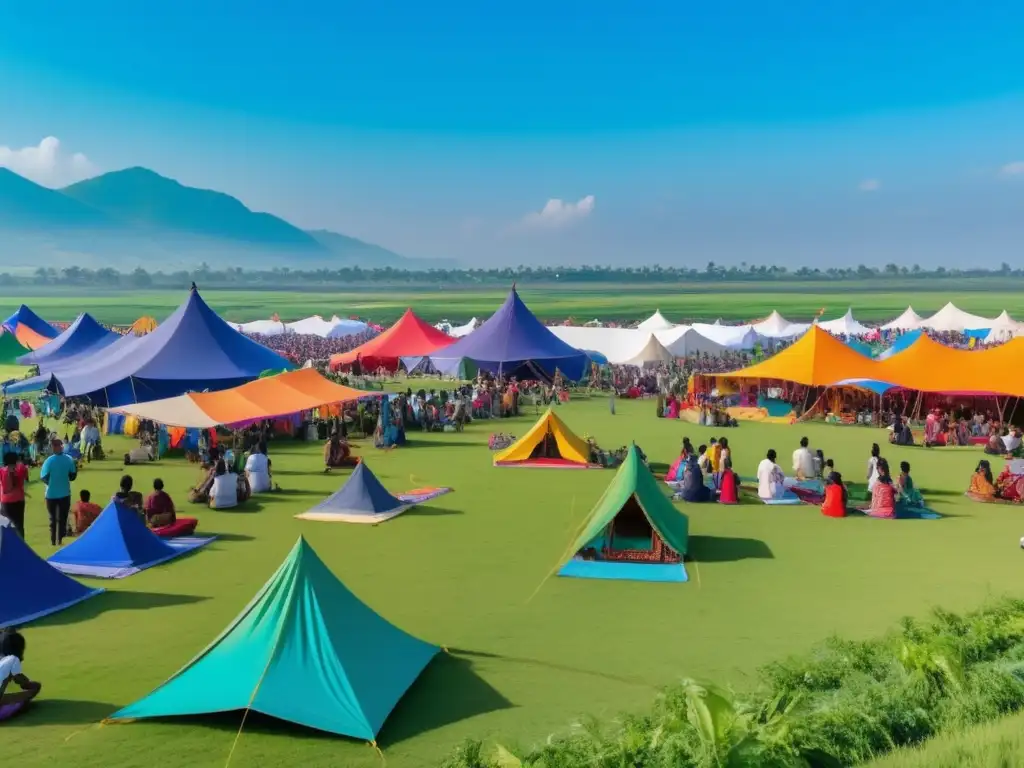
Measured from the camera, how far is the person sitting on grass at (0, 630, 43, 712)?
262 inches

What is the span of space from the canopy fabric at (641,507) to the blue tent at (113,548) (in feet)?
16.0

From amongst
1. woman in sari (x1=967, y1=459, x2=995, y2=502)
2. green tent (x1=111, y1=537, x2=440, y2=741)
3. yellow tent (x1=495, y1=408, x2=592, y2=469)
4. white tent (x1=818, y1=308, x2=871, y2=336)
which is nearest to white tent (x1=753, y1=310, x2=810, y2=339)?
white tent (x1=818, y1=308, x2=871, y2=336)

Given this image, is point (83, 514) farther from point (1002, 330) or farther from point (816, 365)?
point (1002, 330)

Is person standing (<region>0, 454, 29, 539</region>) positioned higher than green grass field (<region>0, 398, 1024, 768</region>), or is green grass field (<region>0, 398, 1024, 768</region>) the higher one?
person standing (<region>0, 454, 29, 539</region>)

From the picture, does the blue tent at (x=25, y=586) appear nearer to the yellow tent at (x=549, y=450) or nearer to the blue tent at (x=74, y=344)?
the yellow tent at (x=549, y=450)

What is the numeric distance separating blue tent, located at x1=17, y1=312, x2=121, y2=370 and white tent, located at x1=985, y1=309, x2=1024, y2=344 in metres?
38.9

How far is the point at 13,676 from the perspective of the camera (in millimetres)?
6801

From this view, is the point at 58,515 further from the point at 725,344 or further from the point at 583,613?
the point at 725,344

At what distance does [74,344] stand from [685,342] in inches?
895

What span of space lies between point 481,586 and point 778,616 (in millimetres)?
3139

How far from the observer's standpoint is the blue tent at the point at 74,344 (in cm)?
2859

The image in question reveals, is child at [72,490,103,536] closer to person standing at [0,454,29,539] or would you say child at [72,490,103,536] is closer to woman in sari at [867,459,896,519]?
person standing at [0,454,29,539]

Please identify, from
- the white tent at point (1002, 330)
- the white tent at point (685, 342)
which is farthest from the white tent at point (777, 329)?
the white tent at point (1002, 330)

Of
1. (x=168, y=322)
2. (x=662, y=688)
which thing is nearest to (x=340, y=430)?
(x=168, y=322)
